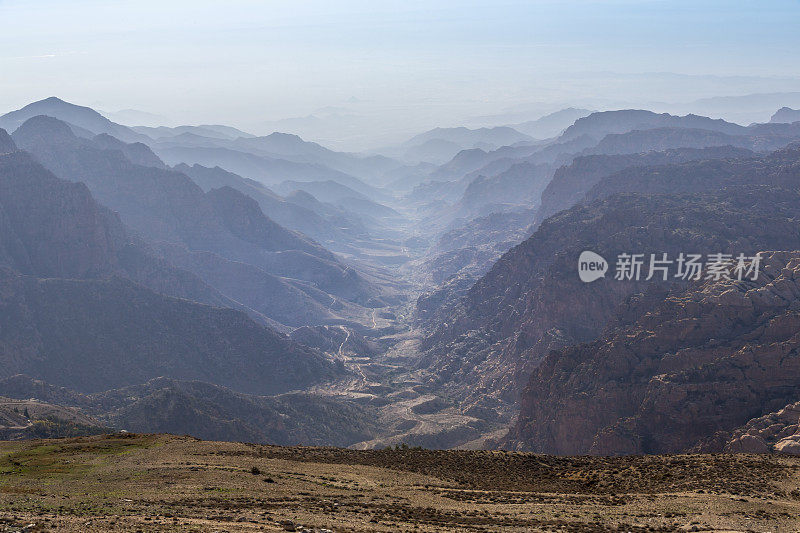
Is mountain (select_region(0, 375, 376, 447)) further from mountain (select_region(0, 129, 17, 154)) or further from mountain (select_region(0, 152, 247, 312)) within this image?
mountain (select_region(0, 129, 17, 154))

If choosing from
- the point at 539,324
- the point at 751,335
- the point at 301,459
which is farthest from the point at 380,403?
the point at 301,459

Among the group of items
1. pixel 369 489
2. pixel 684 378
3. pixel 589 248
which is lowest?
pixel 369 489

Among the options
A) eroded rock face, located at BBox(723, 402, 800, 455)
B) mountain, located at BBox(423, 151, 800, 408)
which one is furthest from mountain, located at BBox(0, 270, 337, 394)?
eroded rock face, located at BBox(723, 402, 800, 455)

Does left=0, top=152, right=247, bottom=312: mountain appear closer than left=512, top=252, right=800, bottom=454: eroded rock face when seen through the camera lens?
No

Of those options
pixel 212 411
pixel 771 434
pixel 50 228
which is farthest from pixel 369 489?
pixel 50 228

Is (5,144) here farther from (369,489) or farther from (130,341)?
(369,489)

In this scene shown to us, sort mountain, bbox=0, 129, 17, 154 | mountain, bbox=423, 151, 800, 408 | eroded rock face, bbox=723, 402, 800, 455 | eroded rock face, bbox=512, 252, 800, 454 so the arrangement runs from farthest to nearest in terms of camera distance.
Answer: mountain, bbox=0, 129, 17, 154, mountain, bbox=423, 151, 800, 408, eroded rock face, bbox=512, 252, 800, 454, eroded rock face, bbox=723, 402, 800, 455
